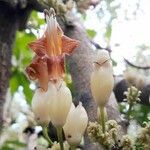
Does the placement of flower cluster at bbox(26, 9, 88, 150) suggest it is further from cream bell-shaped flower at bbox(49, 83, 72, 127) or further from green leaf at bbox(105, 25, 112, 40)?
Result: green leaf at bbox(105, 25, 112, 40)

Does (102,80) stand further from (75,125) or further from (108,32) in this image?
(108,32)

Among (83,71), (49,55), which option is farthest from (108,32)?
(49,55)

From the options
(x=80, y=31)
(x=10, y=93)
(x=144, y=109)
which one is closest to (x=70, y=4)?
(x=80, y=31)

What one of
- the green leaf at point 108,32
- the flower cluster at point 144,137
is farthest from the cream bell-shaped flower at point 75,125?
the green leaf at point 108,32

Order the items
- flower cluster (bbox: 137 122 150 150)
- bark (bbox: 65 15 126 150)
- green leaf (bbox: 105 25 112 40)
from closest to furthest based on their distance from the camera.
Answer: flower cluster (bbox: 137 122 150 150)
bark (bbox: 65 15 126 150)
green leaf (bbox: 105 25 112 40)

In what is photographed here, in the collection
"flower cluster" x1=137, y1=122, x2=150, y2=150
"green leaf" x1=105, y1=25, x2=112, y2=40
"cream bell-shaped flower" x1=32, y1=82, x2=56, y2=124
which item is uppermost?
"green leaf" x1=105, y1=25, x2=112, y2=40

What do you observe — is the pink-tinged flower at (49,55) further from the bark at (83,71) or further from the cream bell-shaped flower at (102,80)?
the bark at (83,71)

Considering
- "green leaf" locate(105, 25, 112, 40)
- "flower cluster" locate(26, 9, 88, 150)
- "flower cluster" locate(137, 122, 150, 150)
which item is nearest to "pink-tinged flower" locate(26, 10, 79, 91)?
"flower cluster" locate(26, 9, 88, 150)

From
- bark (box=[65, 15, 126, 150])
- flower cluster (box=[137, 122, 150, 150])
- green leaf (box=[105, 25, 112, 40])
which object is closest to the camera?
flower cluster (box=[137, 122, 150, 150])
